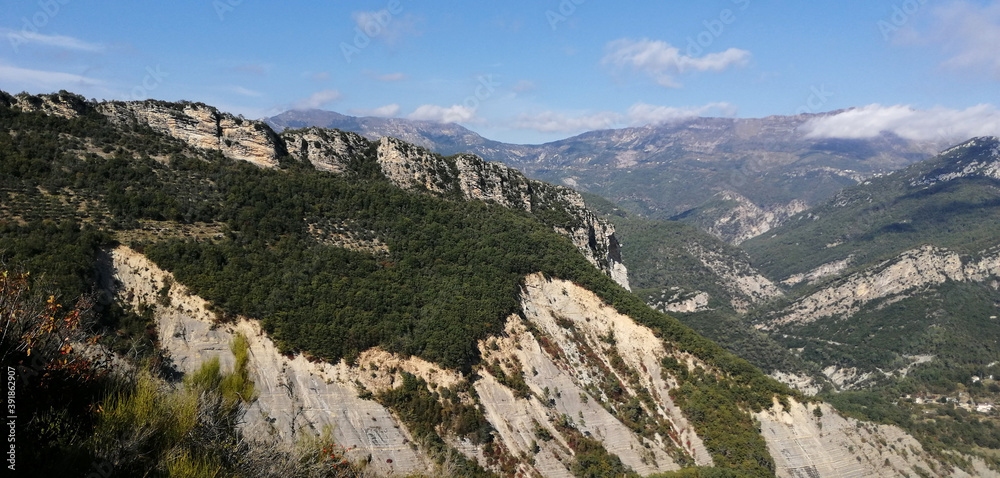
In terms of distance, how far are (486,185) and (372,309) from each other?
124 ft

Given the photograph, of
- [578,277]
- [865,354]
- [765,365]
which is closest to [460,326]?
[578,277]

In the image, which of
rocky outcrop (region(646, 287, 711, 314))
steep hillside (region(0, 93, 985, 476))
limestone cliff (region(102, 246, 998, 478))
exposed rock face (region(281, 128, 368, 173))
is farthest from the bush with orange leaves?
rocky outcrop (region(646, 287, 711, 314))

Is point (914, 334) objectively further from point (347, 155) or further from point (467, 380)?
point (347, 155)

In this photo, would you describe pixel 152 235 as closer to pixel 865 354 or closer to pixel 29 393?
pixel 29 393

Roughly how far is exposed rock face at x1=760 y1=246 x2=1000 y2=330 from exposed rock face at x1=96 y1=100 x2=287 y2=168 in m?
152

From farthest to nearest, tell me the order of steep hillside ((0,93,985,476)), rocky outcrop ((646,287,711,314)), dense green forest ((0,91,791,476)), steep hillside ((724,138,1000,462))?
rocky outcrop ((646,287,711,314))
steep hillside ((724,138,1000,462))
dense green forest ((0,91,791,476))
steep hillside ((0,93,985,476))

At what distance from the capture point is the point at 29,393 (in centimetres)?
754

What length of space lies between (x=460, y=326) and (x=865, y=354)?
12955cm

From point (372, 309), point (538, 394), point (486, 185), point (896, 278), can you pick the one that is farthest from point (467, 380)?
point (896, 278)

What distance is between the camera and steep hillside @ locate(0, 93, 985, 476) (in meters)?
34.6

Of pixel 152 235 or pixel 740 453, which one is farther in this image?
pixel 740 453
